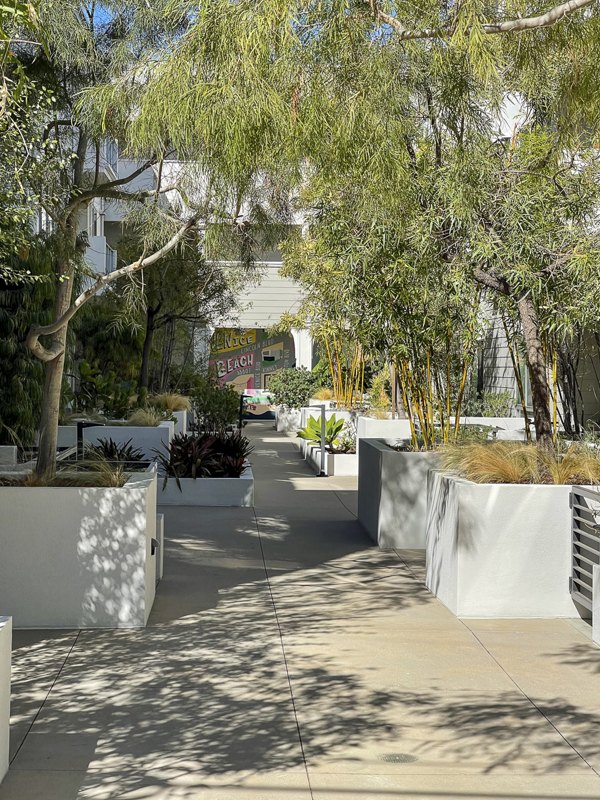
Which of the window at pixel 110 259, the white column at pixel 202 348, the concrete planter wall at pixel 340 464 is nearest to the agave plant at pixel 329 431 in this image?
the concrete planter wall at pixel 340 464

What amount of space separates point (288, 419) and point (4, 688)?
24.5m

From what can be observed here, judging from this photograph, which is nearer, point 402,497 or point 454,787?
point 454,787

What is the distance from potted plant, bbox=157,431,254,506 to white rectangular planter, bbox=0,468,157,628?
5894 mm

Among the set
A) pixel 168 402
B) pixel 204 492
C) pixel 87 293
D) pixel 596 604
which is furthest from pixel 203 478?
pixel 596 604

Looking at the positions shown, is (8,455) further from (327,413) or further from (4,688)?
(327,413)

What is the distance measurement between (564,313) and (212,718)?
4.69 meters

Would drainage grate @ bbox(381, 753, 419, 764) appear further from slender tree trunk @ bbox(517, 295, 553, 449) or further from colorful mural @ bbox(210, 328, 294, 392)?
colorful mural @ bbox(210, 328, 294, 392)

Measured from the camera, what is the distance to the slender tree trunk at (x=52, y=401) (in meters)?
8.22

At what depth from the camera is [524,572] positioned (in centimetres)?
766

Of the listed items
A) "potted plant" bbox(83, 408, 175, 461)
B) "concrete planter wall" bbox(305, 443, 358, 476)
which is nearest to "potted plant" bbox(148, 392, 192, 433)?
"concrete planter wall" bbox(305, 443, 358, 476)

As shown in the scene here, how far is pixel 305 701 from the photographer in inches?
227

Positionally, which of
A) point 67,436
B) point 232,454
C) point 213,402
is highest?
point 213,402

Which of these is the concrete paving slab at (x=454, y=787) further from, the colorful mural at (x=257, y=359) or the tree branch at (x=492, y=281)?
the colorful mural at (x=257, y=359)

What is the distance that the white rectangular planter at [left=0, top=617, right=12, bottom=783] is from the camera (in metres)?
4.50
